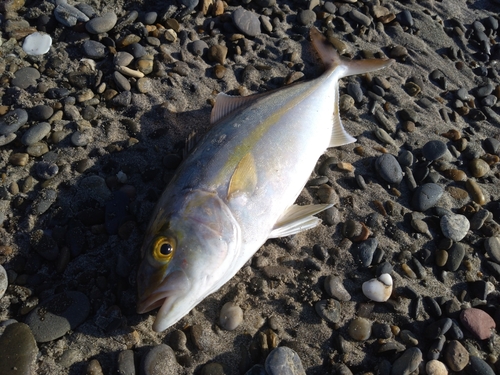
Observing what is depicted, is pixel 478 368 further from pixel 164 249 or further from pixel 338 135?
pixel 164 249

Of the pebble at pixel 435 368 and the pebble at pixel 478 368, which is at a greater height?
the pebble at pixel 435 368

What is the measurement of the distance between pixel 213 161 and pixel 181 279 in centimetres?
89

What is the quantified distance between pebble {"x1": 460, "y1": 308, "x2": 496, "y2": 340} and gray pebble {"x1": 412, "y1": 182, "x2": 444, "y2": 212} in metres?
0.91

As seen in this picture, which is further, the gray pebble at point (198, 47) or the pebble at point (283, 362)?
the gray pebble at point (198, 47)

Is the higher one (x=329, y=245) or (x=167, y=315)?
(x=167, y=315)

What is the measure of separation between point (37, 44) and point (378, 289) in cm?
389

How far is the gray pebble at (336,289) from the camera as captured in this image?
9.74 ft

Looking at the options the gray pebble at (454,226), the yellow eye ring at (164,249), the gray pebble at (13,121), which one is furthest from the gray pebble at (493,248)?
the gray pebble at (13,121)

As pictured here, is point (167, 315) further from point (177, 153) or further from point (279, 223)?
point (177, 153)

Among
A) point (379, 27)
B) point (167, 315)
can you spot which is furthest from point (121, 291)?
point (379, 27)

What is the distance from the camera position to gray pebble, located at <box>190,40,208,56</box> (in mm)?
4160

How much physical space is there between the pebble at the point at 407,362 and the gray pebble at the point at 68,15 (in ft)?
13.9

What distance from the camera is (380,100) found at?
417cm

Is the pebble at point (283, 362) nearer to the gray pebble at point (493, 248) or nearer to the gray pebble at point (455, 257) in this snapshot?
the gray pebble at point (455, 257)
